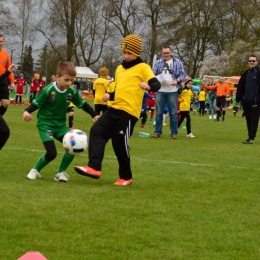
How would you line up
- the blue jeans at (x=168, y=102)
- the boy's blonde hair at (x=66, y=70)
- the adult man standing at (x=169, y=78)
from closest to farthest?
the boy's blonde hair at (x=66, y=70), the adult man standing at (x=169, y=78), the blue jeans at (x=168, y=102)

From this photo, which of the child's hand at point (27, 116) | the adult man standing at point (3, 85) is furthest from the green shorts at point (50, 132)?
the adult man standing at point (3, 85)

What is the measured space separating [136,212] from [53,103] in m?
2.45

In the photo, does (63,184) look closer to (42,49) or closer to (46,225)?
(46,225)

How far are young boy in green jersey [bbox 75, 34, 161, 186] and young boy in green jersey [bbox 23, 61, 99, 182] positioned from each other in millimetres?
227

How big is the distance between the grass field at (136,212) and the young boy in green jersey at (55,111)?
217 millimetres

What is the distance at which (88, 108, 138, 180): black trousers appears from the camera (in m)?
7.81

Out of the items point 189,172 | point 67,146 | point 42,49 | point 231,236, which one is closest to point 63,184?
point 67,146

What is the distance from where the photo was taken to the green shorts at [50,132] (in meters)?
7.96

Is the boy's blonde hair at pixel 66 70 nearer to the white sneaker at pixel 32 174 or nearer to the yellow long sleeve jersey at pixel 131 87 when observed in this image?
the yellow long sleeve jersey at pixel 131 87

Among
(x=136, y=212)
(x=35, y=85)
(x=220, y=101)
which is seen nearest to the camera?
(x=136, y=212)

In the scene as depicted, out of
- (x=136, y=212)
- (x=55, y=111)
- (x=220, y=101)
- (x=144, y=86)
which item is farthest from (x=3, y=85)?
(x=220, y=101)

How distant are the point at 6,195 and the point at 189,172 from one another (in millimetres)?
3254

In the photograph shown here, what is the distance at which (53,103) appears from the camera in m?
7.96

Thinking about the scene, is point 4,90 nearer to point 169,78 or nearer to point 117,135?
point 169,78
